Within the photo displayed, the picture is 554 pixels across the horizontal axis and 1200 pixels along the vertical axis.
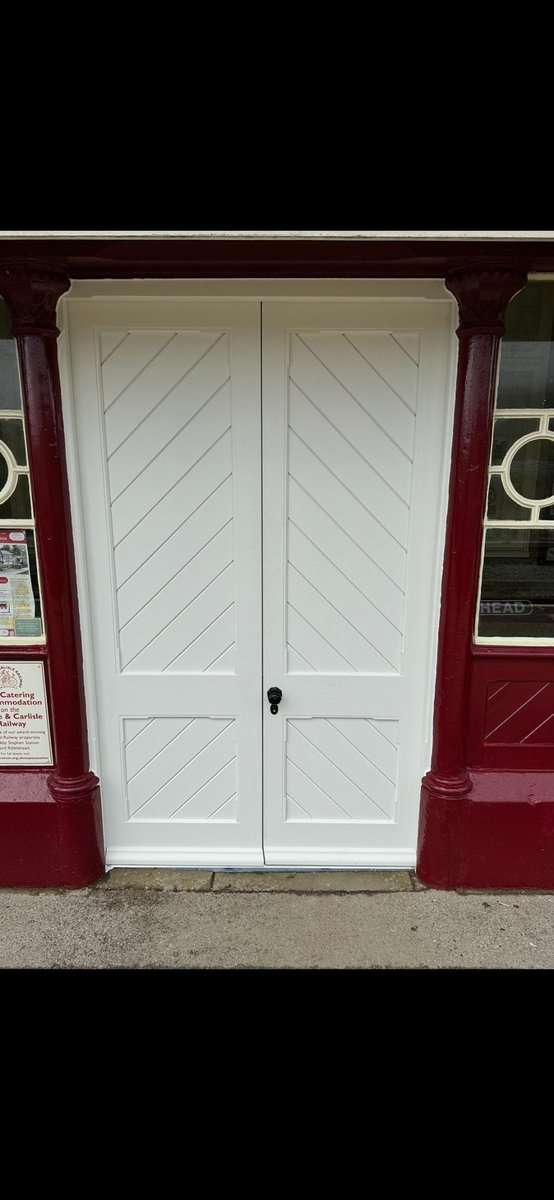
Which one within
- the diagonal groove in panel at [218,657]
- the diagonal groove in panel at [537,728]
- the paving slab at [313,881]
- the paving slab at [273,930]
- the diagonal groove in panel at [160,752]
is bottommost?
the paving slab at [273,930]

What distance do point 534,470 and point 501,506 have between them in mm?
223

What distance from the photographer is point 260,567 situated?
3.07 m

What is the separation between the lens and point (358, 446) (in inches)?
116

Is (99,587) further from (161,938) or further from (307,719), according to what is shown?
(161,938)

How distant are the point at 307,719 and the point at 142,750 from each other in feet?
2.99

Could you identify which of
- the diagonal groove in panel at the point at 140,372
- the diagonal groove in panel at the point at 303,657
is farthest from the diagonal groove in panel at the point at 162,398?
the diagonal groove in panel at the point at 303,657

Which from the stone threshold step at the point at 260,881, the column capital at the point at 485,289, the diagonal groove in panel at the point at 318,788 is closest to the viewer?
the column capital at the point at 485,289

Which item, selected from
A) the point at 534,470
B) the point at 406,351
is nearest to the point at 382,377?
the point at 406,351

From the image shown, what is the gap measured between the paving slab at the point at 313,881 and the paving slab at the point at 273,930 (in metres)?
0.05

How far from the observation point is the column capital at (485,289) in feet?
8.48

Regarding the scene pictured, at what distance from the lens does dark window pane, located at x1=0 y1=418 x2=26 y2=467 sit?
9.52 ft

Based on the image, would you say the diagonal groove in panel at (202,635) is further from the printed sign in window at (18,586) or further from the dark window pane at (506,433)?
the dark window pane at (506,433)

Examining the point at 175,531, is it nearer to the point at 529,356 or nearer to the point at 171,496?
the point at 171,496
